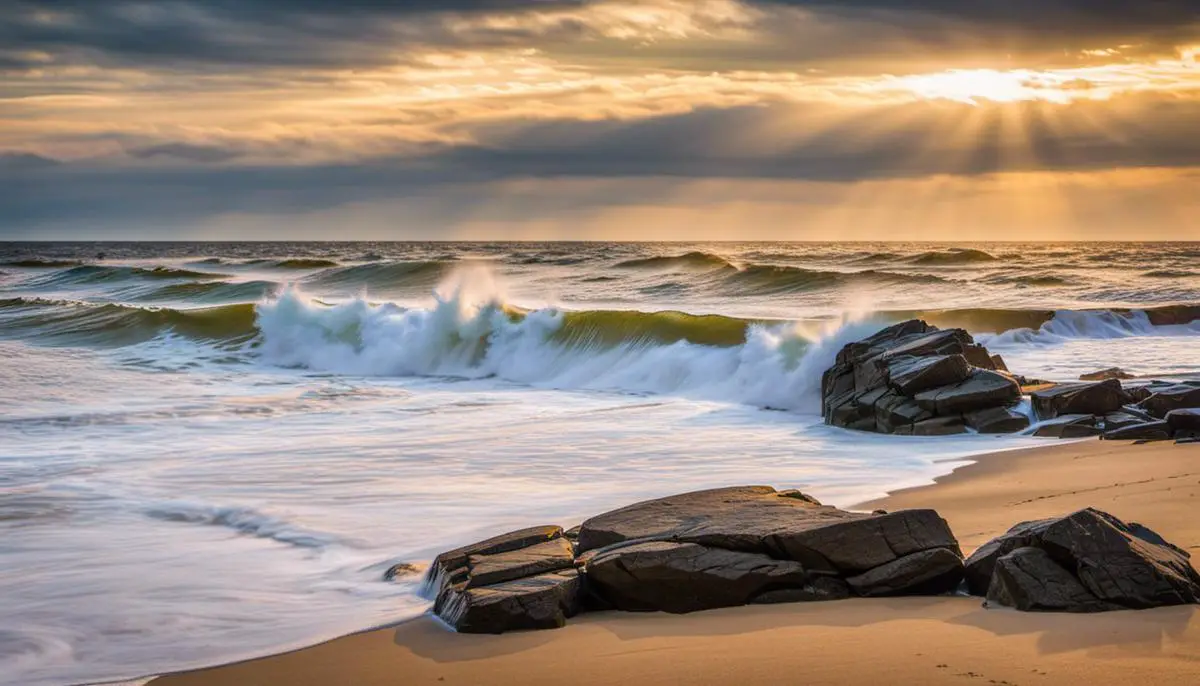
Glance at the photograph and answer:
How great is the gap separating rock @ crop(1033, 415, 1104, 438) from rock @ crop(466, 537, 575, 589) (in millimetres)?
6486

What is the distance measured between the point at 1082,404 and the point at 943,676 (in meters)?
7.84

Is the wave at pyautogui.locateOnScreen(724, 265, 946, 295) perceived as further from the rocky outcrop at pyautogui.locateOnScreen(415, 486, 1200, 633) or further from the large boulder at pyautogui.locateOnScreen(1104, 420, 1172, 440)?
the rocky outcrop at pyautogui.locateOnScreen(415, 486, 1200, 633)

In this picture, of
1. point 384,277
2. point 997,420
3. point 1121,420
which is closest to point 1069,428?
point 1121,420

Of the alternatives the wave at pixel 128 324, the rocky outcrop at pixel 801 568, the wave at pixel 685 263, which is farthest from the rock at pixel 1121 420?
the wave at pixel 685 263

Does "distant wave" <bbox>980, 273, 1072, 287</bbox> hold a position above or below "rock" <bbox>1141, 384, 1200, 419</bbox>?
below

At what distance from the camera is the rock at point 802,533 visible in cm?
535

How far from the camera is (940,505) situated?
770 centimetres

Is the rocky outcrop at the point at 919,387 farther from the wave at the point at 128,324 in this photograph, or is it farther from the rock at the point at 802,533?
the wave at the point at 128,324

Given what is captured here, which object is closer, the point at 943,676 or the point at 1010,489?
the point at 943,676

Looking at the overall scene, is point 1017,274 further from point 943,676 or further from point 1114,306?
point 943,676

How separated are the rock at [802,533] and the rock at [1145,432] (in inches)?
206

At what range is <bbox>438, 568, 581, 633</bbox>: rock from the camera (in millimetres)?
4988

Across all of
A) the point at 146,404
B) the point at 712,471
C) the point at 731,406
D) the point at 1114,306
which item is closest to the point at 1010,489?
the point at 712,471

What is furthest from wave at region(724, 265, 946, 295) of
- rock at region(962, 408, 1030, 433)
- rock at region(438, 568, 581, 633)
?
rock at region(438, 568, 581, 633)
